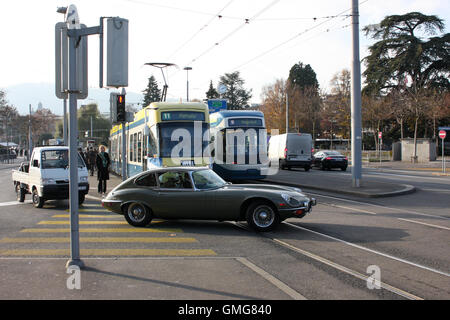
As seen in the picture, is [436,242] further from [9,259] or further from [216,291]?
[9,259]

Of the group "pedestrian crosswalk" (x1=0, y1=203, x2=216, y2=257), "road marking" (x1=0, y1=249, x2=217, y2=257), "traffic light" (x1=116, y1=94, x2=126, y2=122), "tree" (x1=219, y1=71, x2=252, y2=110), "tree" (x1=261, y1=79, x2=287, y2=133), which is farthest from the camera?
"tree" (x1=219, y1=71, x2=252, y2=110)

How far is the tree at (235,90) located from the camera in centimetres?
9269

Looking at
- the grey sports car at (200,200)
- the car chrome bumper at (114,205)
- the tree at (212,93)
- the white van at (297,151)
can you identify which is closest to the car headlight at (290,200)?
the grey sports car at (200,200)

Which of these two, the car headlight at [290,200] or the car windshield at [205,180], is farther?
the car windshield at [205,180]

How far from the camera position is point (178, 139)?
15914 mm

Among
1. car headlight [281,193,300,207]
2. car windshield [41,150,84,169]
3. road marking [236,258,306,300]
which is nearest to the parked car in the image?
car windshield [41,150,84,169]

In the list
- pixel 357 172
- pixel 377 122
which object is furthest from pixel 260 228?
pixel 377 122

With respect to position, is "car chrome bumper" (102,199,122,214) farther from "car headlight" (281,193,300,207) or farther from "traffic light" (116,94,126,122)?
"traffic light" (116,94,126,122)

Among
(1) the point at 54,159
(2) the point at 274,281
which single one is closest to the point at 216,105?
(1) the point at 54,159

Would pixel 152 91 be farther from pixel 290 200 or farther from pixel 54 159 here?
pixel 290 200

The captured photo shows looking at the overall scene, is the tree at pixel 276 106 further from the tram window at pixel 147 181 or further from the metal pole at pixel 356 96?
the tram window at pixel 147 181

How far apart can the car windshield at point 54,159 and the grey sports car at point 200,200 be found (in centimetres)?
482

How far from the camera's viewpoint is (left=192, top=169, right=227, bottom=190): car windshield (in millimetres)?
9641

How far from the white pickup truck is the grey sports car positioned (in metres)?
4.14
